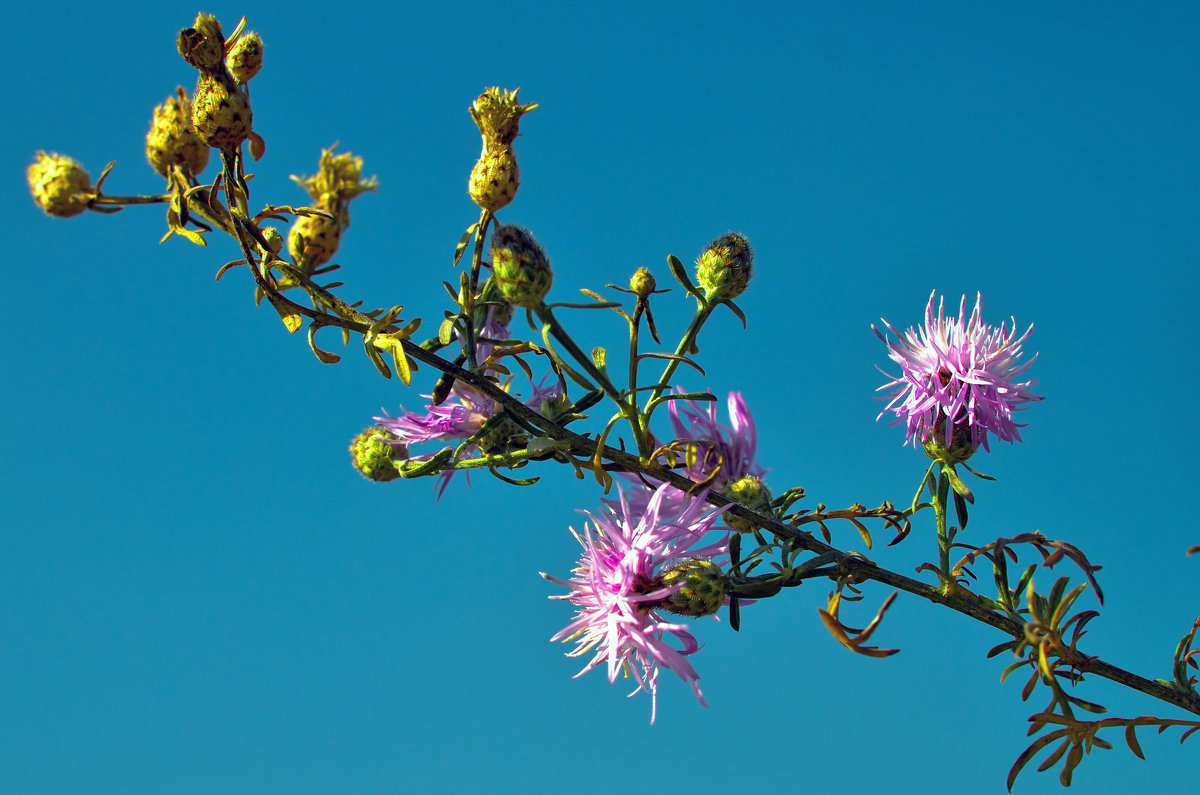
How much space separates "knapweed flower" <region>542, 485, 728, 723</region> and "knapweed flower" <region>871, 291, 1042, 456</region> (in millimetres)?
571

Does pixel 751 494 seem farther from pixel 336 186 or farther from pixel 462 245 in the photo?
pixel 336 186

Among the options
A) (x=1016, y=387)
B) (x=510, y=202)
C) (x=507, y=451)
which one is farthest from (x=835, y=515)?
(x=510, y=202)

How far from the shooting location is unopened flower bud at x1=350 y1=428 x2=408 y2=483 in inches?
69.8

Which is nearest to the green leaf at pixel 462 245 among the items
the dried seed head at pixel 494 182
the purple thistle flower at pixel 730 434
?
the dried seed head at pixel 494 182

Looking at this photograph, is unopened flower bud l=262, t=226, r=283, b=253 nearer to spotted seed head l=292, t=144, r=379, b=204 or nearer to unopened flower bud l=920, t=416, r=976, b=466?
spotted seed head l=292, t=144, r=379, b=204

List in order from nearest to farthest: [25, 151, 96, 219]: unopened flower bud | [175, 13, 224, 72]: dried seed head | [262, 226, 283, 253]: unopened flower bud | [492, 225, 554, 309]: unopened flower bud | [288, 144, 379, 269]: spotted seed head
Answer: [492, 225, 554, 309]: unopened flower bud
[175, 13, 224, 72]: dried seed head
[262, 226, 283, 253]: unopened flower bud
[25, 151, 96, 219]: unopened flower bud
[288, 144, 379, 269]: spotted seed head

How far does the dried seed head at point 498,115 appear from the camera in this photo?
1.54m

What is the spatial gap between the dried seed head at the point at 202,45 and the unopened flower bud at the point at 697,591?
110 centimetres

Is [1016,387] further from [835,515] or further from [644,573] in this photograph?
[644,573]

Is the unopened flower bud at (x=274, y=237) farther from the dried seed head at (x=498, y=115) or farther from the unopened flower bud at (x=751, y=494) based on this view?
the unopened flower bud at (x=751, y=494)

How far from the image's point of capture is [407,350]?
53.4 inches

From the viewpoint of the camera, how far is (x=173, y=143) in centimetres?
170

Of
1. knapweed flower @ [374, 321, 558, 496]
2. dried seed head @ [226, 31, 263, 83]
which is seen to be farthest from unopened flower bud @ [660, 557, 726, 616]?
dried seed head @ [226, 31, 263, 83]

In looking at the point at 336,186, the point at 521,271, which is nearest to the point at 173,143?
the point at 336,186
